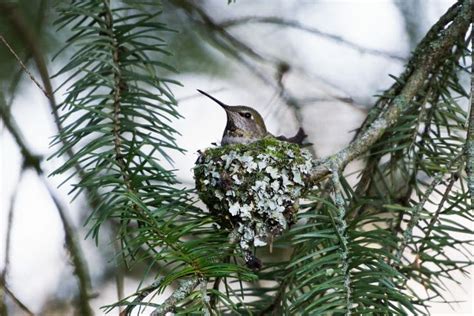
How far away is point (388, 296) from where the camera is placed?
1.30 m

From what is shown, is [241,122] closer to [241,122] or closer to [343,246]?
[241,122]

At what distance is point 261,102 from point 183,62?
428mm

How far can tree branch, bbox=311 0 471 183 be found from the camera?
5.60 feet

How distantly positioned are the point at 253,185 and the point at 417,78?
478 mm

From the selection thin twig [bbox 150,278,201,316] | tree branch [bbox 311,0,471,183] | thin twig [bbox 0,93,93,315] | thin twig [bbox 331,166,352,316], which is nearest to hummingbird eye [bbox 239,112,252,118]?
thin twig [bbox 0,93,93,315]

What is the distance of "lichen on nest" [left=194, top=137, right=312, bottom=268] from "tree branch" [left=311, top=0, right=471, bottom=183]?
0.25ft

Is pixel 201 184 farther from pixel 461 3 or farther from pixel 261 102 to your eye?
pixel 261 102

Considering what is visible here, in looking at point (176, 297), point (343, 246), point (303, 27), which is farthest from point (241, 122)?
point (176, 297)

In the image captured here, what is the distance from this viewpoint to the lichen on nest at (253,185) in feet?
4.99

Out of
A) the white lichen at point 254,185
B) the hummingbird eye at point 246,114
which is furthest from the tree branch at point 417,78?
the hummingbird eye at point 246,114

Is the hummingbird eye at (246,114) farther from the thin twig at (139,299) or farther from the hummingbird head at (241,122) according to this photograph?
the thin twig at (139,299)

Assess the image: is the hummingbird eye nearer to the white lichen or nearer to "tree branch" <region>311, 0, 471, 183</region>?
the white lichen

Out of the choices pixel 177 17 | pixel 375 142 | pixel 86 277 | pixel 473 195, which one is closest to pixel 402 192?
pixel 375 142

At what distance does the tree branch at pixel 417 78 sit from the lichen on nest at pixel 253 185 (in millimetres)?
77
